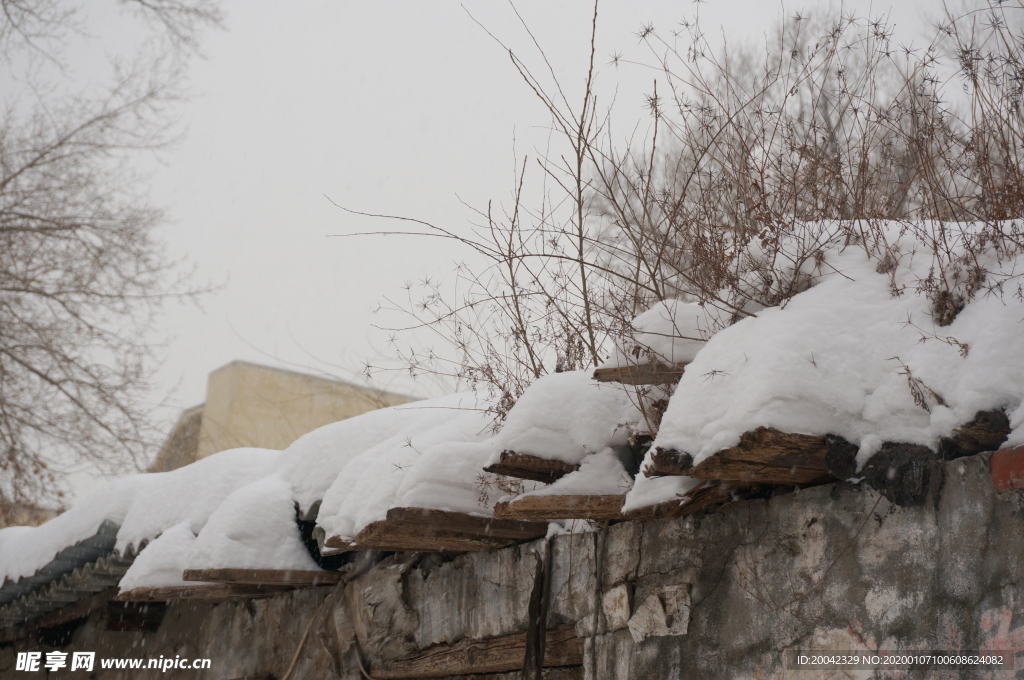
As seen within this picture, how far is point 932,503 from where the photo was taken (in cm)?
157

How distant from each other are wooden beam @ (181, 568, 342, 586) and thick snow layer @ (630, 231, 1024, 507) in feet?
7.17

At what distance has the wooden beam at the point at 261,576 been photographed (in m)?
3.19

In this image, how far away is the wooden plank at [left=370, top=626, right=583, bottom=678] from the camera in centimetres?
A: 252

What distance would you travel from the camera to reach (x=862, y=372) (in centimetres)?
165

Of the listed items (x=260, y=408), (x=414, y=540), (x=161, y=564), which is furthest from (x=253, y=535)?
(x=260, y=408)

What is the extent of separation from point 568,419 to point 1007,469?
43.5 inches

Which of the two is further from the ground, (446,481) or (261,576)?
(446,481)

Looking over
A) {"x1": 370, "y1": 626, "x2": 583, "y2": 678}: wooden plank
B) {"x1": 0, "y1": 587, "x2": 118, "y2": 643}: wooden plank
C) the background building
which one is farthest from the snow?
the background building

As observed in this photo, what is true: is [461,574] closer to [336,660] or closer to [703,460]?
[336,660]

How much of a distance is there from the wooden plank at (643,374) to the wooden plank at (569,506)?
12.5 inches

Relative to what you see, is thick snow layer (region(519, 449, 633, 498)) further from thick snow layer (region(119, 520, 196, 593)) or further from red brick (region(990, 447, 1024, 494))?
thick snow layer (region(119, 520, 196, 593))

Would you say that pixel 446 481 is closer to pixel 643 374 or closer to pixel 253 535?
pixel 643 374

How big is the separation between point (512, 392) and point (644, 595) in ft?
3.20

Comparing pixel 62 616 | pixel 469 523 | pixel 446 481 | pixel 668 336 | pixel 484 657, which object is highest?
pixel 668 336
